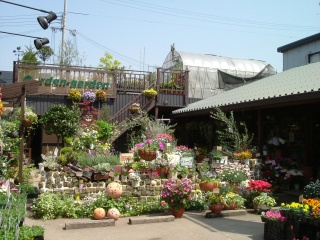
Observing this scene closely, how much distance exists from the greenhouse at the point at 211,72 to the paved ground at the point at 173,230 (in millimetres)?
13875

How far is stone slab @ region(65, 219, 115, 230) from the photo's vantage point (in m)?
6.99

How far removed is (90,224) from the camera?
7.13 metres

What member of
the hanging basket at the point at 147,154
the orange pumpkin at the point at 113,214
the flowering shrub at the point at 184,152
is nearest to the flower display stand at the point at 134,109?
the flowering shrub at the point at 184,152

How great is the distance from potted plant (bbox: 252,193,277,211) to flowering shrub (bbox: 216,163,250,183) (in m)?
1.22

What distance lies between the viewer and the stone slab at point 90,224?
6.99 metres

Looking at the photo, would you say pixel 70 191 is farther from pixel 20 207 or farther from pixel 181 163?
pixel 181 163

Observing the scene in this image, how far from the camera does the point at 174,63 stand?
23.6m

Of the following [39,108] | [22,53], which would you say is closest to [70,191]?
[39,108]

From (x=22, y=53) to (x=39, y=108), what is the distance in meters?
17.5

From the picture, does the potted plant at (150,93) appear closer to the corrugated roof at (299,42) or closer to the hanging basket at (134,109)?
the hanging basket at (134,109)

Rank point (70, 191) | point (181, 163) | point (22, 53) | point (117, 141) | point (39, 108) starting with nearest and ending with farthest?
point (70, 191), point (181, 163), point (39, 108), point (117, 141), point (22, 53)

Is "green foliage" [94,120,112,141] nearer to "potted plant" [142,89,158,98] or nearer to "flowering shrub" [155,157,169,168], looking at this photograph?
"potted plant" [142,89,158,98]

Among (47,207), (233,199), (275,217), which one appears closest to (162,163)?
(233,199)

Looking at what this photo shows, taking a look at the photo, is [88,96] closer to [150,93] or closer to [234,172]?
[150,93]
